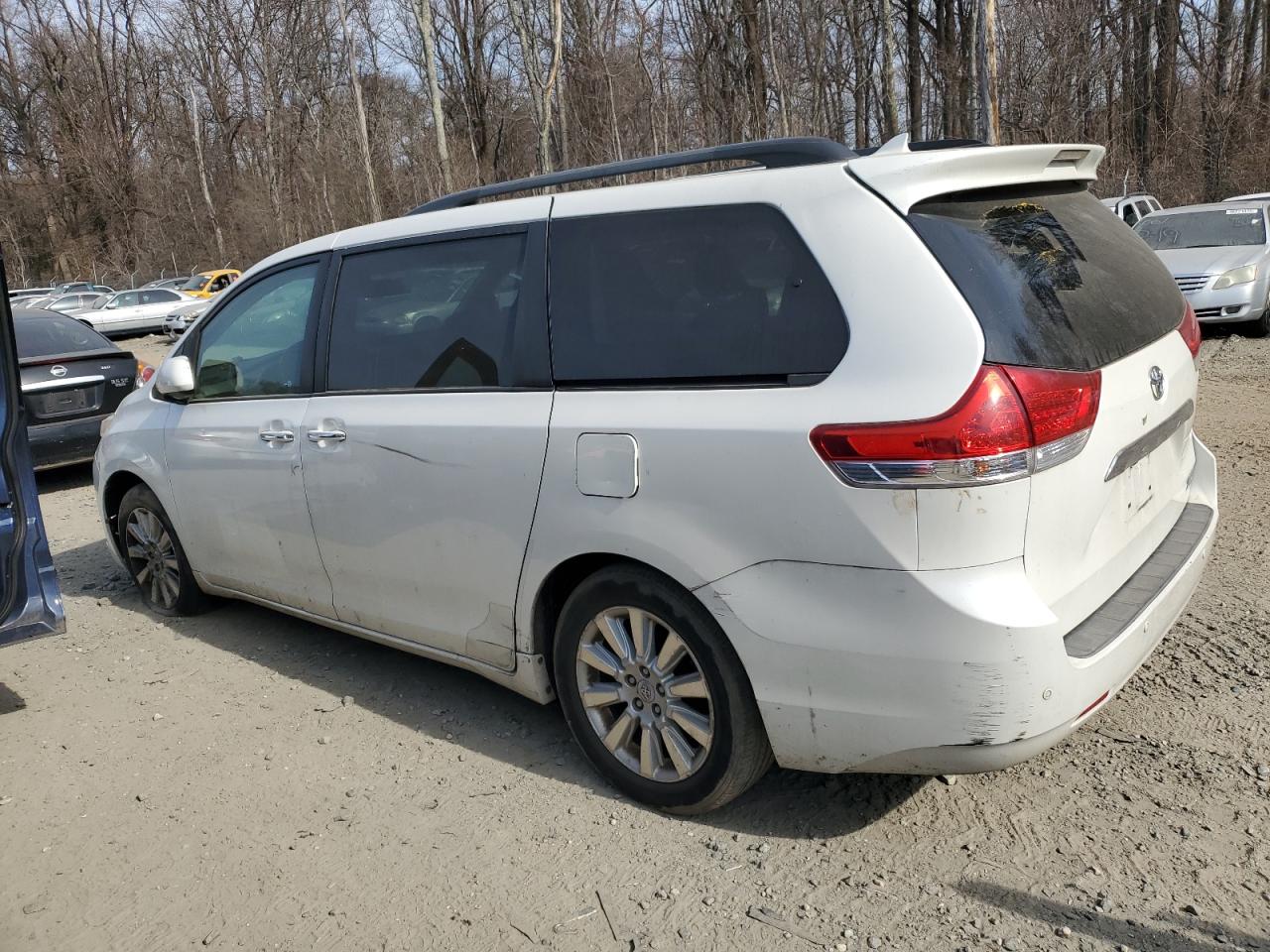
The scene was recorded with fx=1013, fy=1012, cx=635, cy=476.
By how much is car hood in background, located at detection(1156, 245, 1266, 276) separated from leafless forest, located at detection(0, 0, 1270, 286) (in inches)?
181

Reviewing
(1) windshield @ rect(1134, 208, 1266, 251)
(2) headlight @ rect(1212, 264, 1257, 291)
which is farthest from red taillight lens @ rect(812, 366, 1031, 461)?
(1) windshield @ rect(1134, 208, 1266, 251)

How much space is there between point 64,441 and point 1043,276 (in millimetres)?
8596

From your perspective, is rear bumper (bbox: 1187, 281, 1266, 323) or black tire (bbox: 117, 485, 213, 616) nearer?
black tire (bbox: 117, 485, 213, 616)

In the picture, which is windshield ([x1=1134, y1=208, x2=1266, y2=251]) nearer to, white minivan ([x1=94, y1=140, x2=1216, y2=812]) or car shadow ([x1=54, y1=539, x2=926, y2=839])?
white minivan ([x1=94, y1=140, x2=1216, y2=812])

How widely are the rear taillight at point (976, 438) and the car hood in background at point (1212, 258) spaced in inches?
414

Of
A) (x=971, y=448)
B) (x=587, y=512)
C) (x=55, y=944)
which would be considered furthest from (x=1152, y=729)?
(x=55, y=944)

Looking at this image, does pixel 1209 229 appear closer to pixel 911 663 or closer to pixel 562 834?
pixel 911 663

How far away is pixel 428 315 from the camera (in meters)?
3.73

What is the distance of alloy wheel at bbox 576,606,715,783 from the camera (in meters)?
3.02

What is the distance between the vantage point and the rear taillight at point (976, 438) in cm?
243

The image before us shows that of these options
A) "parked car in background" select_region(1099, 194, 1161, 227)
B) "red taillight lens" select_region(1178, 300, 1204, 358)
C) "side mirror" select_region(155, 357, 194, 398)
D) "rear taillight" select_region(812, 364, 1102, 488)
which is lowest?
"rear taillight" select_region(812, 364, 1102, 488)

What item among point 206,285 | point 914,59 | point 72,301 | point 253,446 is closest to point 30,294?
point 72,301

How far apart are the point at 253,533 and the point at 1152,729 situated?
3627 mm

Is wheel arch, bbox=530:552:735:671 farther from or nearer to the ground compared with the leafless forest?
nearer to the ground
